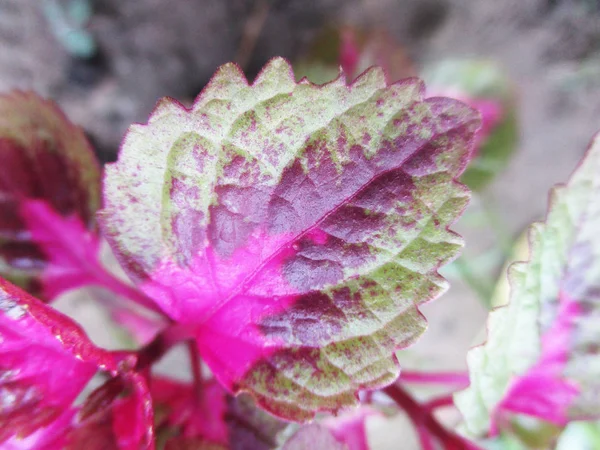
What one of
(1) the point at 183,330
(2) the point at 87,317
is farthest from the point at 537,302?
(2) the point at 87,317

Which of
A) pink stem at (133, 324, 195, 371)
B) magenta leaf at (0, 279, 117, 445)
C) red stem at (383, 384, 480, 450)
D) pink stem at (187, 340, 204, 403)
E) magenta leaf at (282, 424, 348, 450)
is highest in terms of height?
magenta leaf at (0, 279, 117, 445)

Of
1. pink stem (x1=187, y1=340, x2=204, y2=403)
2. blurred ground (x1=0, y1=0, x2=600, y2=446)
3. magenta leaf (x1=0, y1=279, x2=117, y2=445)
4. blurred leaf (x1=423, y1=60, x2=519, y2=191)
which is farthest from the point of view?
blurred leaf (x1=423, y1=60, x2=519, y2=191)

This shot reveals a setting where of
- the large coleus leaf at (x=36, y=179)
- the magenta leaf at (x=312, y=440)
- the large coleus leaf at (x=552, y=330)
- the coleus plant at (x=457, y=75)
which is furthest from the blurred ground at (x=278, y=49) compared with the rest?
the magenta leaf at (x=312, y=440)

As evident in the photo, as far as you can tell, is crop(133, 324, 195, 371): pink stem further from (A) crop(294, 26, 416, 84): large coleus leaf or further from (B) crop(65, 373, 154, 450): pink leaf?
Answer: (A) crop(294, 26, 416, 84): large coleus leaf

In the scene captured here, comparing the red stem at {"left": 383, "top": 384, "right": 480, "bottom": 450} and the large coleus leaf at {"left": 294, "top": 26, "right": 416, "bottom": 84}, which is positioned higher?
the large coleus leaf at {"left": 294, "top": 26, "right": 416, "bottom": 84}

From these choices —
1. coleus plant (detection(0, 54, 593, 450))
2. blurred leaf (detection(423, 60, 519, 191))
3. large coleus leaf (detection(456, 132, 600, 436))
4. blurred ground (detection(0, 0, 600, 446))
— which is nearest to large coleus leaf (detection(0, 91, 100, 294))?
coleus plant (detection(0, 54, 593, 450))

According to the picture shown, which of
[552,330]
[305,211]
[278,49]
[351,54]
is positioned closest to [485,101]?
[351,54]

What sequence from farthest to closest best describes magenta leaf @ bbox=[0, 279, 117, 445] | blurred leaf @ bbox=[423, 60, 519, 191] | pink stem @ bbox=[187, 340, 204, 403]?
blurred leaf @ bbox=[423, 60, 519, 191], pink stem @ bbox=[187, 340, 204, 403], magenta leaf @ bbox=[0, 279, 117, 445]

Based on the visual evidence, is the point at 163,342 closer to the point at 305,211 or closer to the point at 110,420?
the point at 110,420
